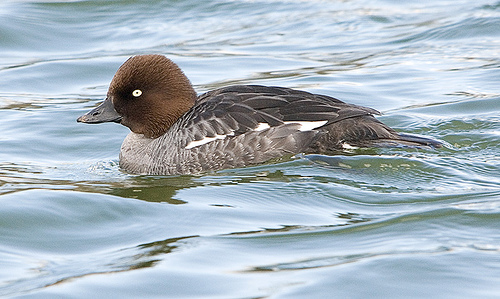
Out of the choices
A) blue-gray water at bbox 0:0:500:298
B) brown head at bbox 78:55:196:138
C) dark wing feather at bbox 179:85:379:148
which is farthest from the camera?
→ brown head at bbox 78:55:196:138

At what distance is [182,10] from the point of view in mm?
14742

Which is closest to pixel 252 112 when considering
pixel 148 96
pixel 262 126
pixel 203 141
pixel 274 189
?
pixel 262 126

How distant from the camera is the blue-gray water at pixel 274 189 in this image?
5094mm

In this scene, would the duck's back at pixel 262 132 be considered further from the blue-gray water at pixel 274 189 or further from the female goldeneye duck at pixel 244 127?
the blue-gray water at pixel 274 189

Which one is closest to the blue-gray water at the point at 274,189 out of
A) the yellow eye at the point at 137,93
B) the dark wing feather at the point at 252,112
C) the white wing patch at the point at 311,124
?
the white wing patch at the point at 311,124

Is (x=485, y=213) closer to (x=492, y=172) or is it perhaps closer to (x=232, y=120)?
(x=492, y=172)

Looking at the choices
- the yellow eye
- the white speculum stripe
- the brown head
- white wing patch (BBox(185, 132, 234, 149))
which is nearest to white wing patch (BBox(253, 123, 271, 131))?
the white speculum stripe

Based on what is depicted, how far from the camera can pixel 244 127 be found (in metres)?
7.30

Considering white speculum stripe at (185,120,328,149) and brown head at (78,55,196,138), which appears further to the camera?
brown head at (78,55,196,138)

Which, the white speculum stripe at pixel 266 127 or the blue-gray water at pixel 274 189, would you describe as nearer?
the blue-gray water at pixel 274 189

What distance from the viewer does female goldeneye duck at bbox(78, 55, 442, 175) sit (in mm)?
7324

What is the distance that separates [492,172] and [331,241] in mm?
2014

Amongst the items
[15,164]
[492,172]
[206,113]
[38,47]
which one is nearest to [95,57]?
[38,47]

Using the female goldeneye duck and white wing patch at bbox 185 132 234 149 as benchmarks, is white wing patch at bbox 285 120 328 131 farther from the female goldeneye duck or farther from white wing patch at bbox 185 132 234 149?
white wing patch at bbox 185 132 234 149
